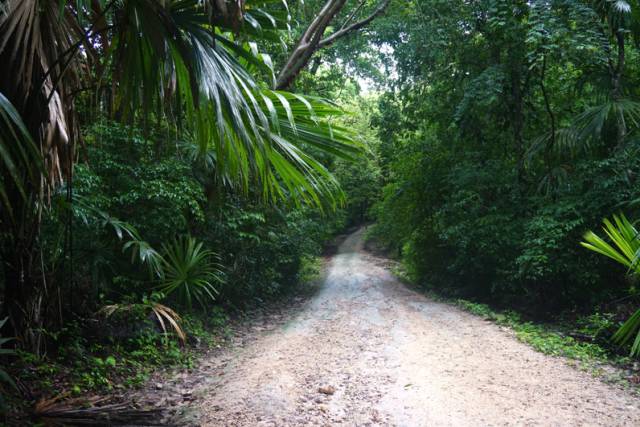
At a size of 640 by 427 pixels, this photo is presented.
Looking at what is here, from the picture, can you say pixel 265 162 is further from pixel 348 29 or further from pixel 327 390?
pixel 348 29

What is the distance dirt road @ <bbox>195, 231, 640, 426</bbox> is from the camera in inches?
149

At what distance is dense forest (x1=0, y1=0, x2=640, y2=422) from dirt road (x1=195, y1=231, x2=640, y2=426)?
85cm

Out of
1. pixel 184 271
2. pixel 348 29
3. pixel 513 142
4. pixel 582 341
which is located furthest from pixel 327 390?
pixel 513 142

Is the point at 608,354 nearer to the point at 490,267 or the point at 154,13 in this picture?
the point at 490,267

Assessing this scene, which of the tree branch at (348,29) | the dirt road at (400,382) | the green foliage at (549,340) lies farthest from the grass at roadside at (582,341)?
the tree branch at (348,29)

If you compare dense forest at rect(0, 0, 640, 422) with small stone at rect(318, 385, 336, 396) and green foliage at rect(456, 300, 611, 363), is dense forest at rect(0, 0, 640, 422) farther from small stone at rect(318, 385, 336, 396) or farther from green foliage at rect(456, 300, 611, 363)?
small stone at rect(318, 385, 336, 396)

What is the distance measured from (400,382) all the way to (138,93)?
356 cm

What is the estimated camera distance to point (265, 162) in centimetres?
267

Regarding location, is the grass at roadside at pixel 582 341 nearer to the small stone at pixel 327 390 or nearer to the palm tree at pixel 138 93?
the small stone at pixel 327 390

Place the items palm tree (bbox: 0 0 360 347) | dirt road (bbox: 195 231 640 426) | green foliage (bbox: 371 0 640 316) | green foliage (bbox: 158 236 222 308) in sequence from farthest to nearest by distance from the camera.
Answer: green foliage (bbox: 371 0 640 316)
green foliage (bbox: 158 236 222 308)
dirt road (bbox: 195 231 640 426)
palm tree (bbox: 0 0 360 347)

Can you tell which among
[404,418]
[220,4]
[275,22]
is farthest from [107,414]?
[275,22]

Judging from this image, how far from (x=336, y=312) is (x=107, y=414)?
20.4ft

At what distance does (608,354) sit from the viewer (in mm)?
5887

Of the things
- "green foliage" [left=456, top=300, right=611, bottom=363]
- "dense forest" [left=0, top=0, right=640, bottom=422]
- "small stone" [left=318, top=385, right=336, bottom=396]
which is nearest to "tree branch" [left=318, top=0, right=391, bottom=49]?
"dense forest" [left=0, top=0, right=640, bottom=422]
